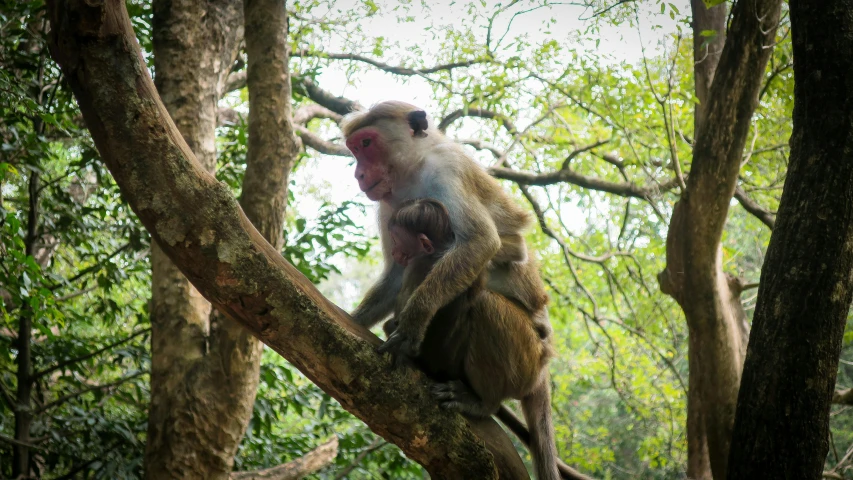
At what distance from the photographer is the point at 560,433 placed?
755 cm

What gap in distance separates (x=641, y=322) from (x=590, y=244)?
44.5 inches

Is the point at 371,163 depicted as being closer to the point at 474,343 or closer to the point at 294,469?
the point at 474,343

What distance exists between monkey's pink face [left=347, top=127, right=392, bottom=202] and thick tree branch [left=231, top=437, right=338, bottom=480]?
193 centimetres

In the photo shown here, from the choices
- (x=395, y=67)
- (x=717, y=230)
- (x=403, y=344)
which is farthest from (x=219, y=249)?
(x=395, y=67)

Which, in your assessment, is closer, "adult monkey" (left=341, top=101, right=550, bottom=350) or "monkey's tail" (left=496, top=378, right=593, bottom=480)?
"monkey's tail" (left=496, top=378, right=593, bottom=480)

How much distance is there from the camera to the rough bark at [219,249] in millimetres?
2244

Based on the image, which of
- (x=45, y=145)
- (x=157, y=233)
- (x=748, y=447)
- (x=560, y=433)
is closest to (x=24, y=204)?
(x=45, y=145)

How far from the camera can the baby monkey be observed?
338cm

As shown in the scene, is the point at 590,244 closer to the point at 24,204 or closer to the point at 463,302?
the point at 463,302

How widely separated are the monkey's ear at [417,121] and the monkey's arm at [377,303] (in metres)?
0.93

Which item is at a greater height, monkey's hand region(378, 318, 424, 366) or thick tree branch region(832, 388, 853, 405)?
thick tree branch region(832, 388, 853, 405)

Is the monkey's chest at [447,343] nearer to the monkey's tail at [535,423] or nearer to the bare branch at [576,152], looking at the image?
the monkey's tail at [535,423]

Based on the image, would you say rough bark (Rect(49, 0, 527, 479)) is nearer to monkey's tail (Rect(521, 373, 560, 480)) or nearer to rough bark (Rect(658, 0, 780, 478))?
monkey's tail (Rect(521, 373, 560, 480))

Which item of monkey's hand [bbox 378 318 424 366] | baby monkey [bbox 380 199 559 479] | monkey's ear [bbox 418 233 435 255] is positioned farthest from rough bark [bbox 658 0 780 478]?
monkey's hand [bbox 378 318 424 366]
